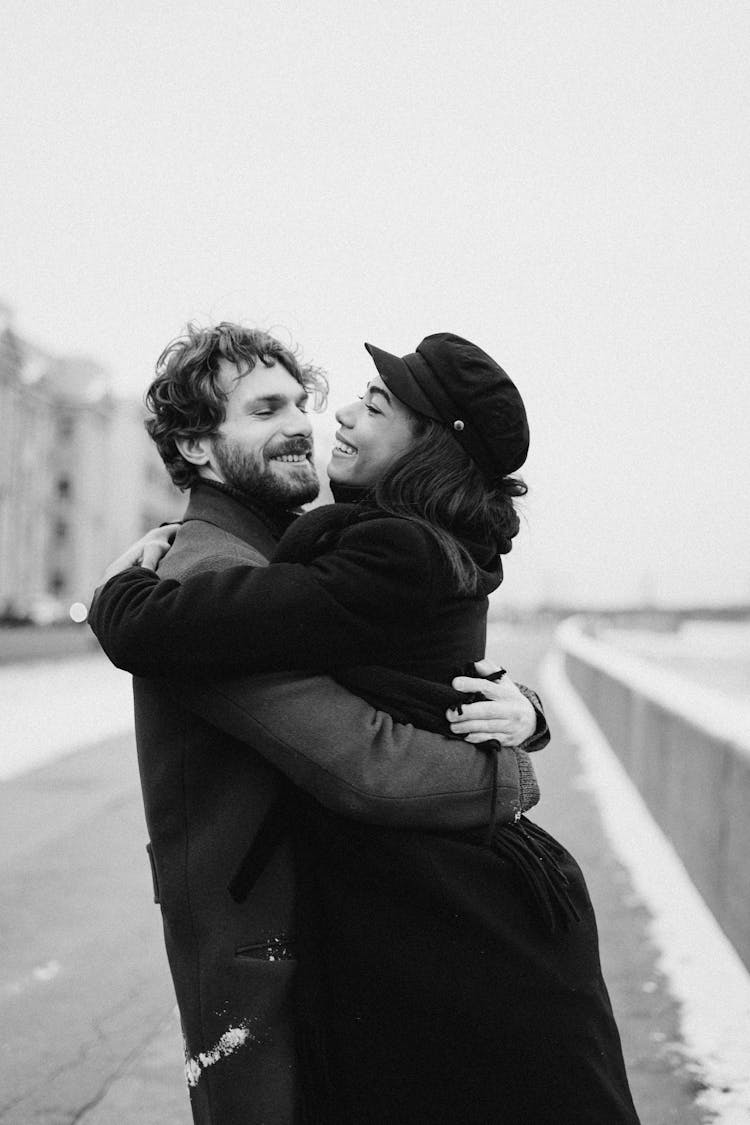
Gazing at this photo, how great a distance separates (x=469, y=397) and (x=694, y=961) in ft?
12.8

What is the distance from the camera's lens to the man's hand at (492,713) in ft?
7.07

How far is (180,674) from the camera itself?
209 centimetres

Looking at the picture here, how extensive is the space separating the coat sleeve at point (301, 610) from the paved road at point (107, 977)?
233 centimetres

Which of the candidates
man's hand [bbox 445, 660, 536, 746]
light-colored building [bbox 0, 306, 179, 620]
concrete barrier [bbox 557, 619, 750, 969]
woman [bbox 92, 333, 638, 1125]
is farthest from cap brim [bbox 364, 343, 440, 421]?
light-colored building [bbox 0, 306, 179, 620]

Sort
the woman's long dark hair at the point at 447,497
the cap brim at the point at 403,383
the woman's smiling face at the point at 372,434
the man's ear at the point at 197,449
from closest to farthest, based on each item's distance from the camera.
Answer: the woman's long dark hair at the point at 447,497 < the cap brim at the point at 403,383 < the woman's smiling face at the point at 372,434 < the man's ear at the point at 197,449

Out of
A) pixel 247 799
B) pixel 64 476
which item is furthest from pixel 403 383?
pixel 64 476

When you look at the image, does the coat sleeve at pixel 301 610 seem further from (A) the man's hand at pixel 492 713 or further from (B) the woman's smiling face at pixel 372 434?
(B) the woman's smiling face at pixel 372 434

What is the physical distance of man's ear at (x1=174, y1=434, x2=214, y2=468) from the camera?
249 cm

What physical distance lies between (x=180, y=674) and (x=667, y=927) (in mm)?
4447

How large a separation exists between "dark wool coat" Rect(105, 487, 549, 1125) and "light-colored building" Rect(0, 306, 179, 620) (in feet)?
187

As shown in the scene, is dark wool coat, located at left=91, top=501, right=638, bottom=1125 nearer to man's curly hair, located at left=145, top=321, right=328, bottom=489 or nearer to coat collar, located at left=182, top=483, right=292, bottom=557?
coat collar, located at left=182, top=483, right=292, bottom=557

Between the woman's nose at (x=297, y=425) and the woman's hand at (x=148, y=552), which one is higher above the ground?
the woman's nose at (x=297, y=425)

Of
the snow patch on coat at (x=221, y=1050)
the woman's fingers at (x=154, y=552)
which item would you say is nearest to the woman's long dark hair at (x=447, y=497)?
the woman's fingers at (x=154, y=552)

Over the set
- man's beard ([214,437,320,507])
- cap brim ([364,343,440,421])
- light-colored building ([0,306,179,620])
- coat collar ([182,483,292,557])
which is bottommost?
light-colored building ([0,306,179,620])
